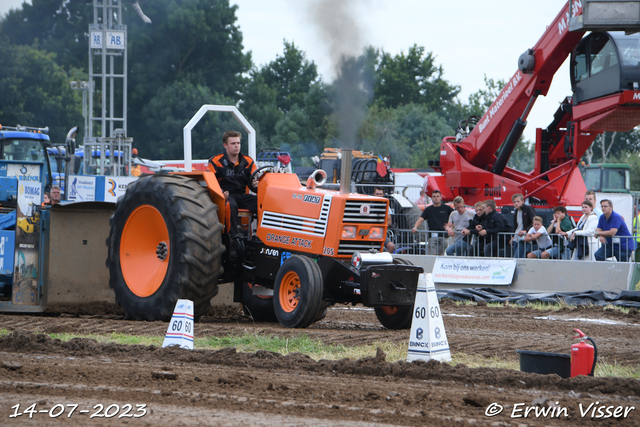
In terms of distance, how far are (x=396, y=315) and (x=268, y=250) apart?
1604mm

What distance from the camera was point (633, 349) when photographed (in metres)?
6.95

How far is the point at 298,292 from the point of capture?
7984 millimetres

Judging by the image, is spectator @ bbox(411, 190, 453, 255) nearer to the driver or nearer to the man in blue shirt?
the man in blue shirt

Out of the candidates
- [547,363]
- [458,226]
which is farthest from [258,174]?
[458,226]

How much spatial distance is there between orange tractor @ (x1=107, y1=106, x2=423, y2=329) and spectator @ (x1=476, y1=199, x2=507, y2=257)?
18.6 feet

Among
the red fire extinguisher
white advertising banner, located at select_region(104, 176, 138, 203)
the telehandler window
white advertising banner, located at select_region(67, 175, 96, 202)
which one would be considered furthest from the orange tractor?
white advertising banner, located at select_region(104, 176, 138, 203)

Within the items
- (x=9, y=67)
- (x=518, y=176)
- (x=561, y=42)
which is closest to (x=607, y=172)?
(x=518, y=176)

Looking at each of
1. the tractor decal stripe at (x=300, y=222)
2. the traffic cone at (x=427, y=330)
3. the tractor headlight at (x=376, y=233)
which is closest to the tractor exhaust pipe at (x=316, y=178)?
the tractor decal stripe at (x=300, y=222)

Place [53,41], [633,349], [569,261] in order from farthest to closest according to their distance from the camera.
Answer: [53,41] < [569,261] < [633,349]

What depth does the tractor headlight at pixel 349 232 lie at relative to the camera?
7.93m

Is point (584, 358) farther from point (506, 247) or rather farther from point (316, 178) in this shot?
point (506, 247)

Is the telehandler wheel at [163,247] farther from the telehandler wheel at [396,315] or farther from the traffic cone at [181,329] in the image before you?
the telehandler wheel at [396,315]

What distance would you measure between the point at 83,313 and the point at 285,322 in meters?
2.86

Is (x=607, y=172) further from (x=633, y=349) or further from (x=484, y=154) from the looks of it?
(x=633, y=349)
